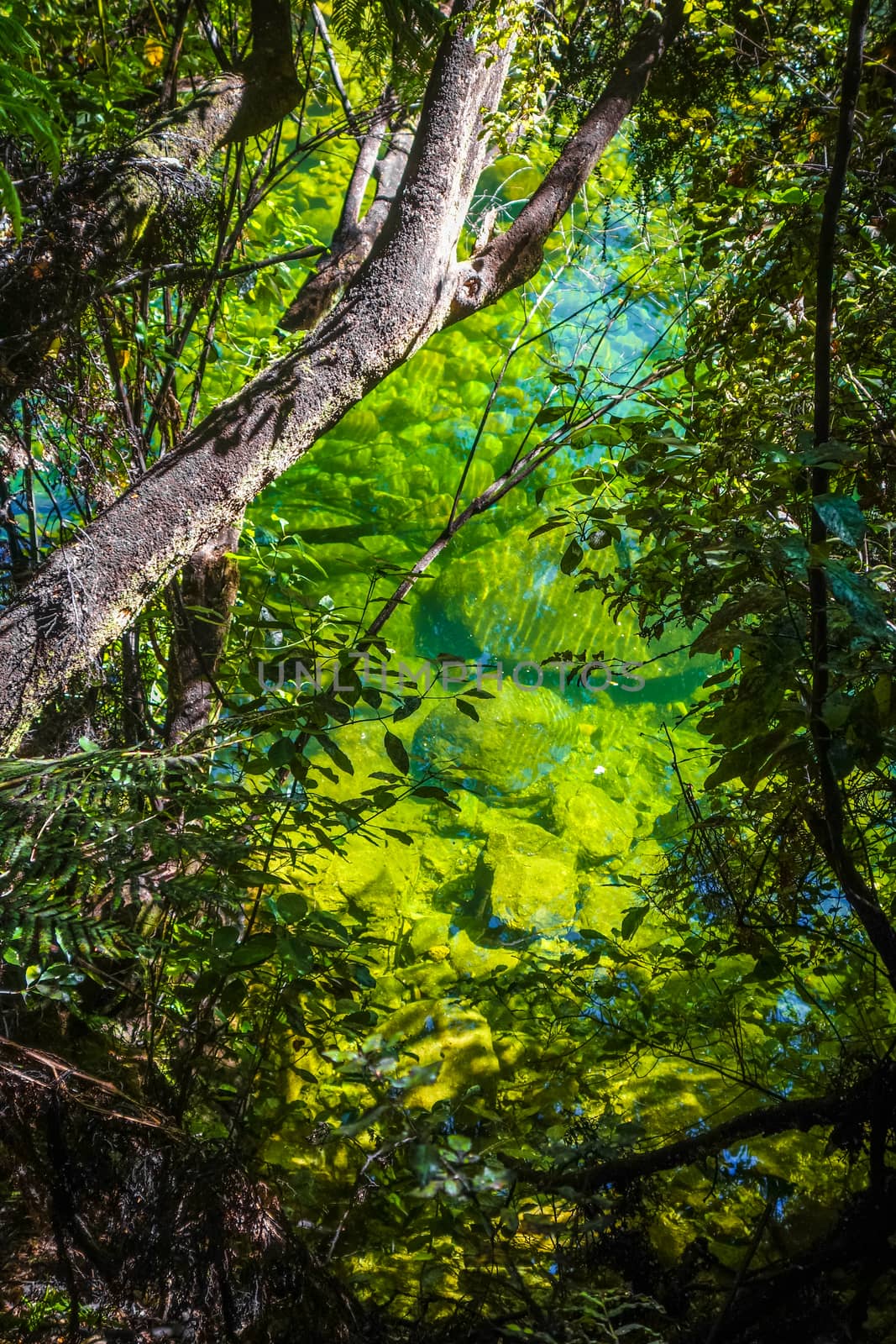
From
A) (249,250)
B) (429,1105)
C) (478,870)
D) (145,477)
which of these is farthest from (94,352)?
(478,870)

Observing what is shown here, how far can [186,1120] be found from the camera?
4.38ft

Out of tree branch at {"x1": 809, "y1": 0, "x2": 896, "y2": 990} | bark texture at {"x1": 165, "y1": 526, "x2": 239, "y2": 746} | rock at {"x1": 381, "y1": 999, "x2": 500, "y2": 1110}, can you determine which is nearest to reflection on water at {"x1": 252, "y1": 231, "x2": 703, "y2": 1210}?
rock at {"x1": 381, "y1": 999, "x2": 500, "y2": 1110}

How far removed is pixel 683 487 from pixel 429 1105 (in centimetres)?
184

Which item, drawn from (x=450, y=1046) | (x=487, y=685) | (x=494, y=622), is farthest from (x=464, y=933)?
(x=494, y=622)

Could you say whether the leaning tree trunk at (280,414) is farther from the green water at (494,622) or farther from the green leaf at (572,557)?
the green water at (494,622)

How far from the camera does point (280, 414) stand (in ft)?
5.12

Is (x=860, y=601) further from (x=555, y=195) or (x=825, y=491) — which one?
(x=555, y=195)

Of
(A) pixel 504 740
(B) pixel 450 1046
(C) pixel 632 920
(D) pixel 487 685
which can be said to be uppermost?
(D) pixel 487 685

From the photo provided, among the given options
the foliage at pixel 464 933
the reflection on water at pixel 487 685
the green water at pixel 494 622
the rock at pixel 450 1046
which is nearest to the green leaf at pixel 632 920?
the foliage at pixel 464 933

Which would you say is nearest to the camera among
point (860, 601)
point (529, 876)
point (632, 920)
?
point (860, 601)

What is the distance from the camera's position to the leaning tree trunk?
4.47 feet

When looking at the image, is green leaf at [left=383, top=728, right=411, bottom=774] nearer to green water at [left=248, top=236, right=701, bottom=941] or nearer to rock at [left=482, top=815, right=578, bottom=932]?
rock at [left=482, top=815, right=578, bottom=932]

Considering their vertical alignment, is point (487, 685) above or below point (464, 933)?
above

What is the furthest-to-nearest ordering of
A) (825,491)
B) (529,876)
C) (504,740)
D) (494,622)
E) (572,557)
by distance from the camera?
(494,622) < (504,740) < (529,876) < (572,557) < (825,491)
